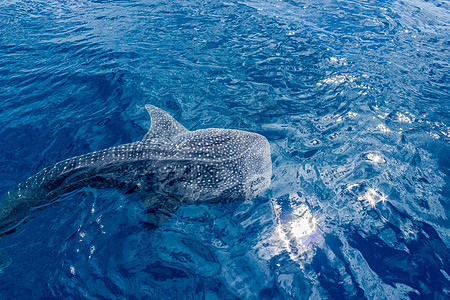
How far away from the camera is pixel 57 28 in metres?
10.5

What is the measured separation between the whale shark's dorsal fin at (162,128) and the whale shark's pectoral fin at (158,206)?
140 centimetres

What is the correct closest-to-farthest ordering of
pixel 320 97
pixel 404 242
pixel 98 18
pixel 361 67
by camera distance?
pixel 404 242 → pixel 320 97 → pixel 361 67 → pixel 98 18

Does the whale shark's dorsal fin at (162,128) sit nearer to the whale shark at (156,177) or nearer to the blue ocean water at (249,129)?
the blue ocean water at (249,129)

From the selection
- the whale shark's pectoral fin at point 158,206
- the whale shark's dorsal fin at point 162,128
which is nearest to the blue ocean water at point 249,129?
the whale shark's pectoral fin at point 158,206

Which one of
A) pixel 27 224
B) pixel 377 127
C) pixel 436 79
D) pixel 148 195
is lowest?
pixel 27 224

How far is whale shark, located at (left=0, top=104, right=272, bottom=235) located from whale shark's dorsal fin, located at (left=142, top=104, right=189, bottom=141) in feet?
2.69

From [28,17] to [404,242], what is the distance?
1542cm

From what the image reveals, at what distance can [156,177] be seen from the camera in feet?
15.2

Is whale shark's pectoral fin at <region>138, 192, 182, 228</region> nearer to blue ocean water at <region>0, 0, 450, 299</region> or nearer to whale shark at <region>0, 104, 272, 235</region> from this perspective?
whale shark at <region>0, 104, 272, 235</region>

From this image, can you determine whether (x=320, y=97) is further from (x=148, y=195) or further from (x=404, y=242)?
(x=148, y=195)

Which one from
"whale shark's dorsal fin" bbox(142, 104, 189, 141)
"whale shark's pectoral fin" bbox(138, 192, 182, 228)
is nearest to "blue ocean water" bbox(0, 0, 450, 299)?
"whale shark's pectoral fin" bbox(138, 192, 182, 228)

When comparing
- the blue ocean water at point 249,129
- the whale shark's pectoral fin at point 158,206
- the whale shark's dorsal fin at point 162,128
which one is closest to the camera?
the blue ocean water at point 249,129

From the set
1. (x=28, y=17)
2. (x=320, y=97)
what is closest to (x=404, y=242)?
(x=320, y=97)

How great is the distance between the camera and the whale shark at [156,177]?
446cm
